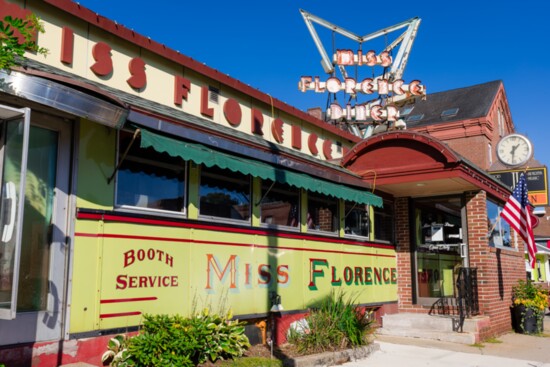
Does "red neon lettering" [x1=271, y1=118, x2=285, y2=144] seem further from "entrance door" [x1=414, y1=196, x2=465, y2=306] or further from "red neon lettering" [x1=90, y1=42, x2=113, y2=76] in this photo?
"entrance door" [x1=414, y1=196, x2=465, y2=306]

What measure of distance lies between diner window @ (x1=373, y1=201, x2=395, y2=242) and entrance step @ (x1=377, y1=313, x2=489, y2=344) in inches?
71.4

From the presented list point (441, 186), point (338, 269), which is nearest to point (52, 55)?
point (338, 269)

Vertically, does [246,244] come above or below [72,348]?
above

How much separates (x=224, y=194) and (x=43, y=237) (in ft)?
9.90

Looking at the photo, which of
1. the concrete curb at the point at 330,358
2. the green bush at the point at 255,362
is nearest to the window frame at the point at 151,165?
the green bush at the point at 255,362

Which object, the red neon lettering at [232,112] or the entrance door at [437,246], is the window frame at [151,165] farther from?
the entrance door at [437,246]

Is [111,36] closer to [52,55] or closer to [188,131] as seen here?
[52,55]

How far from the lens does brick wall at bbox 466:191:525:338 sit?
11336mm

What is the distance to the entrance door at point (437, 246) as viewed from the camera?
1236 cm

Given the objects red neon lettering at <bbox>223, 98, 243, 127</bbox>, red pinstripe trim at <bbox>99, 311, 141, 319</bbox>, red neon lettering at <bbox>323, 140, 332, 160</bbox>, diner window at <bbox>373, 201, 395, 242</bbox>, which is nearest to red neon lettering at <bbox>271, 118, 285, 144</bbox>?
red neon lettering at <bbox>223, 98, 243, 127</bbox>

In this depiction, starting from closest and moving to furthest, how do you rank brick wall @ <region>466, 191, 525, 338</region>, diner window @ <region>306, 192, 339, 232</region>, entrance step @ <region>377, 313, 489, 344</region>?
diner window @ <region>306, 192, 339, 232</region> → entrance step @ <region>377, 313, 489, 344</region> → brick wall @ <region>466, 191, 525, 338</region>

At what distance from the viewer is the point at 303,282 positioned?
949cm

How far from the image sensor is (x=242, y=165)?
7.66 meters

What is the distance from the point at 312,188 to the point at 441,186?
3.84 meters
